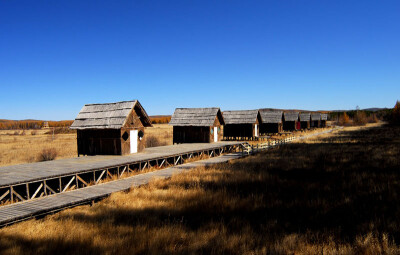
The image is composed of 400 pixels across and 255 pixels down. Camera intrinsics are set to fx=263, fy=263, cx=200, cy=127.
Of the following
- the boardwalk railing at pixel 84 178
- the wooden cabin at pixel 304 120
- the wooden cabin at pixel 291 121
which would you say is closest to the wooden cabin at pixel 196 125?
the boardwalk railing at pixel 84 178

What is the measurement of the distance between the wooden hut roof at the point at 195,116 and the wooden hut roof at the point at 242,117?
7.34 m

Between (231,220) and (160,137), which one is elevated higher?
(160,137)

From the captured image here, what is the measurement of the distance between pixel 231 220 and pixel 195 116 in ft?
69.1

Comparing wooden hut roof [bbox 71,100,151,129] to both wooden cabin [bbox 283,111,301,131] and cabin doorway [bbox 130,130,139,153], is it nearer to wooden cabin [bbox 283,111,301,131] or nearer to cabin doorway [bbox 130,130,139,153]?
cabin doorway [bbox 130,130,139,153]

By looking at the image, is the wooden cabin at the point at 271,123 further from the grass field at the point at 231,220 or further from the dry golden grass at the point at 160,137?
the grass field at the point at 231,220

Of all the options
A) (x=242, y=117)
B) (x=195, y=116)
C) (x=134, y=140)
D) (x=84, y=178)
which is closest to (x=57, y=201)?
(x=84, y=178)

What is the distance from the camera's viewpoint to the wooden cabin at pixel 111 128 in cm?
1739

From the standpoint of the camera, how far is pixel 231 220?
307 inches

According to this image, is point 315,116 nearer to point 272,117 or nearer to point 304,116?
point 304,116

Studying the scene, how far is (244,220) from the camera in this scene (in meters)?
7.84

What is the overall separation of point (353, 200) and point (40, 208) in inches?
422

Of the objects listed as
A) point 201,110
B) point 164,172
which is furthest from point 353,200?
point 201,110

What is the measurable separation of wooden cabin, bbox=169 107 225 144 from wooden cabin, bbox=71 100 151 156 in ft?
28.4

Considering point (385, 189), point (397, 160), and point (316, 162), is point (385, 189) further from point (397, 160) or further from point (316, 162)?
point (397, 160)
